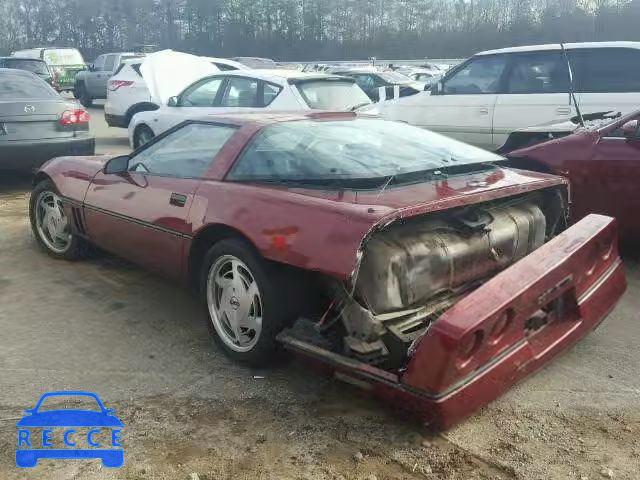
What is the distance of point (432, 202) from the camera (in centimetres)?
301

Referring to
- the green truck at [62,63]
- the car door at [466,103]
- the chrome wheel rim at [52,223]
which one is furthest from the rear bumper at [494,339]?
the green truck at [62,63]

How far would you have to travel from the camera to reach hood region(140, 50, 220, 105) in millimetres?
10828

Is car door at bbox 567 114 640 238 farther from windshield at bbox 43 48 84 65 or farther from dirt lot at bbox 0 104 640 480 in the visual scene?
windshield at bbox 43 48 84 65

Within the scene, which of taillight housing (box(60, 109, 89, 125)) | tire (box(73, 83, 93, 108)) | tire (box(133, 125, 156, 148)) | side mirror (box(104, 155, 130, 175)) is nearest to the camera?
side mirror (box(104, 155, 130, 175))

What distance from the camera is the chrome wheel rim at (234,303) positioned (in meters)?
3.27

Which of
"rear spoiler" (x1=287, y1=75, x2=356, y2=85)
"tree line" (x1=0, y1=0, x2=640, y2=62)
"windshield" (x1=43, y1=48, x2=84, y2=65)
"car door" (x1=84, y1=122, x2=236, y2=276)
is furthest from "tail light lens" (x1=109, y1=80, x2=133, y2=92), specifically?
"tree line" (x1=0, y1=0, x2=640, y2=62)

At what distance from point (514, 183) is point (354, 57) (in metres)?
42.3

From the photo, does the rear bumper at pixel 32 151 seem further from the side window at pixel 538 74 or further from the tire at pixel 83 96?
the tire at pixel 83 96

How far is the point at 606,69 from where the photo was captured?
711 centimetres

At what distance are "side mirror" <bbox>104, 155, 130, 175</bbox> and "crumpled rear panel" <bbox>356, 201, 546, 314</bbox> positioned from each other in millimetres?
2204

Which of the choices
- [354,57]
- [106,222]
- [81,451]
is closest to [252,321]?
[81,451]

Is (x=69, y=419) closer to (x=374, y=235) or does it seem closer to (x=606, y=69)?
(x=374, y=235)

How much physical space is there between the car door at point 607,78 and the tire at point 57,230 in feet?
17.5

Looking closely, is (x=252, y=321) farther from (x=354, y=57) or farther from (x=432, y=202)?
(x=354, y=57)
